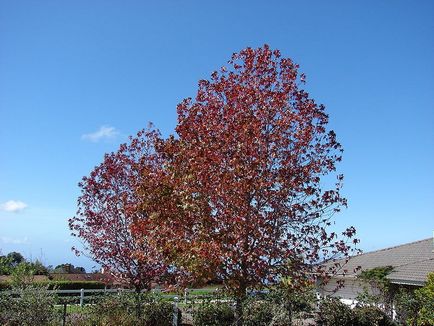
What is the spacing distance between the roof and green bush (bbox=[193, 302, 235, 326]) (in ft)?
24.9

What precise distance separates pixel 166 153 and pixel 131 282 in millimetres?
5543

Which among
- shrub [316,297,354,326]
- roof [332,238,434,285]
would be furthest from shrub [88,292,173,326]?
roof [332,238,434,285]

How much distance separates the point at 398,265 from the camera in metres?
23.5

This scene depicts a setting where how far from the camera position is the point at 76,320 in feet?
39.4

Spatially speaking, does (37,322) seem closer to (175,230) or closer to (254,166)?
(175,230)

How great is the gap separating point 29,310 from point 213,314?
4620 mm

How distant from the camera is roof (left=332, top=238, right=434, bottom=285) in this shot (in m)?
20.5

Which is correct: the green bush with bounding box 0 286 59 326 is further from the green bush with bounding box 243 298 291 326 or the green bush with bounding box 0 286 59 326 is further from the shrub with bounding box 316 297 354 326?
the shrub with bounding box 316 297 354 326

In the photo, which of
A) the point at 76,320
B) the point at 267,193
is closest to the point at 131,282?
the point at 76,320

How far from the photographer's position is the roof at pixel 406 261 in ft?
67.4

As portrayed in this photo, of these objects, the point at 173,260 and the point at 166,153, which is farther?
the point at 166,153

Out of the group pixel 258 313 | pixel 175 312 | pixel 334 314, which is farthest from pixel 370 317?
pixel 175 312

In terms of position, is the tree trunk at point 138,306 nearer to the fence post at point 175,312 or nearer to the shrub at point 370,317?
the fence post at point 175,312

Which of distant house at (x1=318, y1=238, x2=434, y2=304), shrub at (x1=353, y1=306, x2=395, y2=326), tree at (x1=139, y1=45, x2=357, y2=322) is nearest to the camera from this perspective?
tree at (x1=139, y1=45, x2=357, y2=322)
